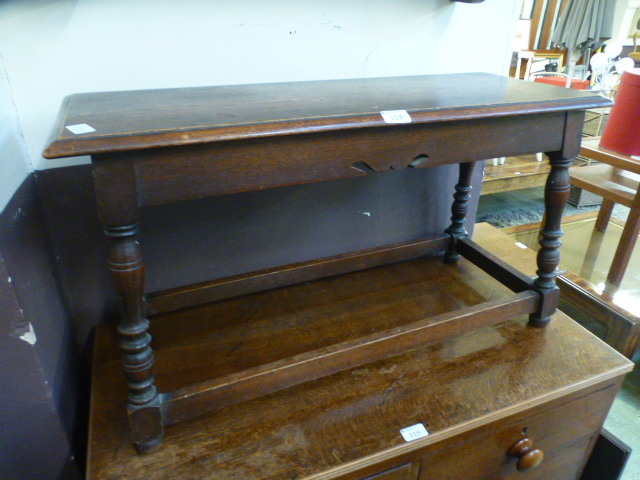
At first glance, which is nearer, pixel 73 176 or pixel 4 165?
pixel 4 165

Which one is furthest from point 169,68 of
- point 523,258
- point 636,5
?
point 636,5

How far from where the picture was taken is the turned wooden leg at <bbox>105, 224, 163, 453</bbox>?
63 centimetres

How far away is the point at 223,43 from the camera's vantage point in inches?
37.7

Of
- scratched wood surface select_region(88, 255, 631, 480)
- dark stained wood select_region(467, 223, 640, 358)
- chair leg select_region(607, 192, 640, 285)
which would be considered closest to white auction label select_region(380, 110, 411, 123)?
scratched wood surface select_region(88, 255, 631, 480)

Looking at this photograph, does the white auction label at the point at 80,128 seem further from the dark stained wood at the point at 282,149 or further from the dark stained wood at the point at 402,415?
the dark stained wood at the point at 402,415

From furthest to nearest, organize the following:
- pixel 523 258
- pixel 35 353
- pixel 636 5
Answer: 1. pixel 636 5
2. pixel 523 258
3. pixel 35 353

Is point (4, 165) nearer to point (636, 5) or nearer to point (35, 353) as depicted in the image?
point (35, 353)

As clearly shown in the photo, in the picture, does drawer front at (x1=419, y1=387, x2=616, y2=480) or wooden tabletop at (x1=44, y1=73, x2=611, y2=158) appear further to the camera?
drawer front at (x1=419, y1=387, x2=616, y2=480)

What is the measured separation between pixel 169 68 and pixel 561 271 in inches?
58.7

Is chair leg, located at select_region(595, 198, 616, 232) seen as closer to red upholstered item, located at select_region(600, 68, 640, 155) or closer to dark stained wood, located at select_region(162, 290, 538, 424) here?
red upholstered item, located at select_region(600, 68, 640, 155)

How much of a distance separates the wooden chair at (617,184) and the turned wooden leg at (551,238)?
0.75 metres

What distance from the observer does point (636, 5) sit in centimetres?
501

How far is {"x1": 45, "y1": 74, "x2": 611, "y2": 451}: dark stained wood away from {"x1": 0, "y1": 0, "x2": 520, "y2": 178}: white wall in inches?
3.2

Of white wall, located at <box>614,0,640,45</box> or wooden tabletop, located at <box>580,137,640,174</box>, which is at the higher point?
white wall, located at <box>614,0,640,45</box>
